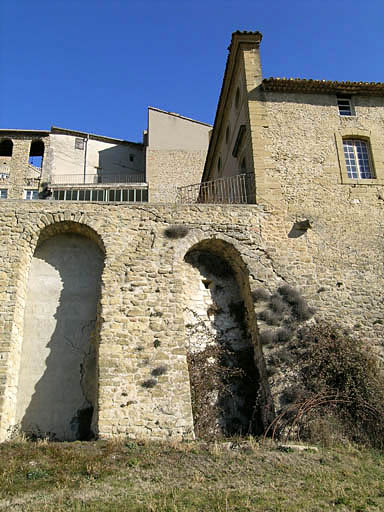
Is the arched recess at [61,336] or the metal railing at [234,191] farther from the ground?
the metal railing at [234,191]

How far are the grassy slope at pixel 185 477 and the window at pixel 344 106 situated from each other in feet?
37.1

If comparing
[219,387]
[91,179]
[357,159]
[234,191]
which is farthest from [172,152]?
[219,387]

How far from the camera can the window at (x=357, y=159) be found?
15203 mm

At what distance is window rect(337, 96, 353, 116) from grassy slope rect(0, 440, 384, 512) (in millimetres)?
11294

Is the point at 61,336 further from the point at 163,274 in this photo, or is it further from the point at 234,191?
the point at 234,191

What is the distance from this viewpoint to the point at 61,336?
12344mm

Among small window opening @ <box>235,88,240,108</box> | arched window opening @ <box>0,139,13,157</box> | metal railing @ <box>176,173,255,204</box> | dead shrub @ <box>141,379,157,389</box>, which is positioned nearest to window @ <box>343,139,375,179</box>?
metal railing @ <box>176,173,255,204</box>

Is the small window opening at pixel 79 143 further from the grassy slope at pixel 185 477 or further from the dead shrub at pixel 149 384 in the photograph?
the grassy slope at pixel 185 477

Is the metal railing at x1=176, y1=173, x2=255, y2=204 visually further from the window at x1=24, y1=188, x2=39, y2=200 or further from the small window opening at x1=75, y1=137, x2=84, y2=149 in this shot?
the small window opening at x1=75, y1=137, x2=84, y2=149

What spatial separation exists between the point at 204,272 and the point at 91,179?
21.9 meters

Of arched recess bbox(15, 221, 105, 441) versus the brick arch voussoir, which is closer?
arched recess bbox(15, 221, 105, 441)

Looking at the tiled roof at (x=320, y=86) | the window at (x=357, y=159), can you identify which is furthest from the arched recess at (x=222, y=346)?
the tiled roof at (x=320, y=86)

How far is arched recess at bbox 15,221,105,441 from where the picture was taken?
11.4 m

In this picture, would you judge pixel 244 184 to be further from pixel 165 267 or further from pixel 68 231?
pixel 68 231
